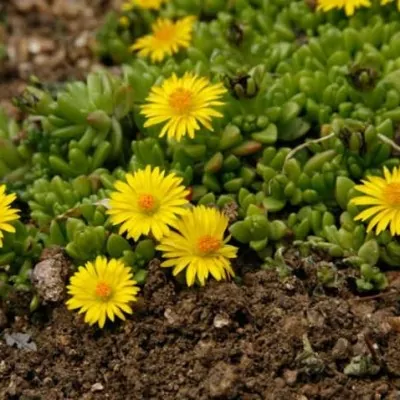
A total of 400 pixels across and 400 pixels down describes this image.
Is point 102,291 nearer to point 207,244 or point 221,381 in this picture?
point 207,244

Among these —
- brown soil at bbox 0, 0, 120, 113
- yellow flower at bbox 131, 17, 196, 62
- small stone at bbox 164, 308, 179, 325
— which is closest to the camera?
small stone at bbox 164, 308, 179, 325

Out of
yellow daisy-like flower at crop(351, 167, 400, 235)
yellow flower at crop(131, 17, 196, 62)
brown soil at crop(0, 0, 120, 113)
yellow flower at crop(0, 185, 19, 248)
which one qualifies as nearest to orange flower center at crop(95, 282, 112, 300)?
yellow flower at crop(0, 185, 19, 248)

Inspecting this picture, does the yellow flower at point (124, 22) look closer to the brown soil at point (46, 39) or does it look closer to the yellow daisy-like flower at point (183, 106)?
the brown soil at point (46, 39)

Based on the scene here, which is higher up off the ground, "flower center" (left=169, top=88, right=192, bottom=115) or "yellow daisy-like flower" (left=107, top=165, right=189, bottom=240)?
"flower center" (left=169, top=88, right=192, bottom=115)

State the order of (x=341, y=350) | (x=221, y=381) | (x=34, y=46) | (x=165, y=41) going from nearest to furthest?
(x=221, y=381)
(x=341, y=350)
(x=165, y=41)
(x=34, y=46)

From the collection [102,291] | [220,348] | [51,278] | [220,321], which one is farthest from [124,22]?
[220,348]

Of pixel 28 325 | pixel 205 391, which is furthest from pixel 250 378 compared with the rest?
pixel 28 325

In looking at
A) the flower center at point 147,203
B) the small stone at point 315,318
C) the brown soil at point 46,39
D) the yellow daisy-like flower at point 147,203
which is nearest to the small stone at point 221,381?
the small stone at point 315,318

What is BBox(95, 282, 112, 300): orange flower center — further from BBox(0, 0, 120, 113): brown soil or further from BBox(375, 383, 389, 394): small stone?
BBox(0, 0, 120, 113): brown soil
